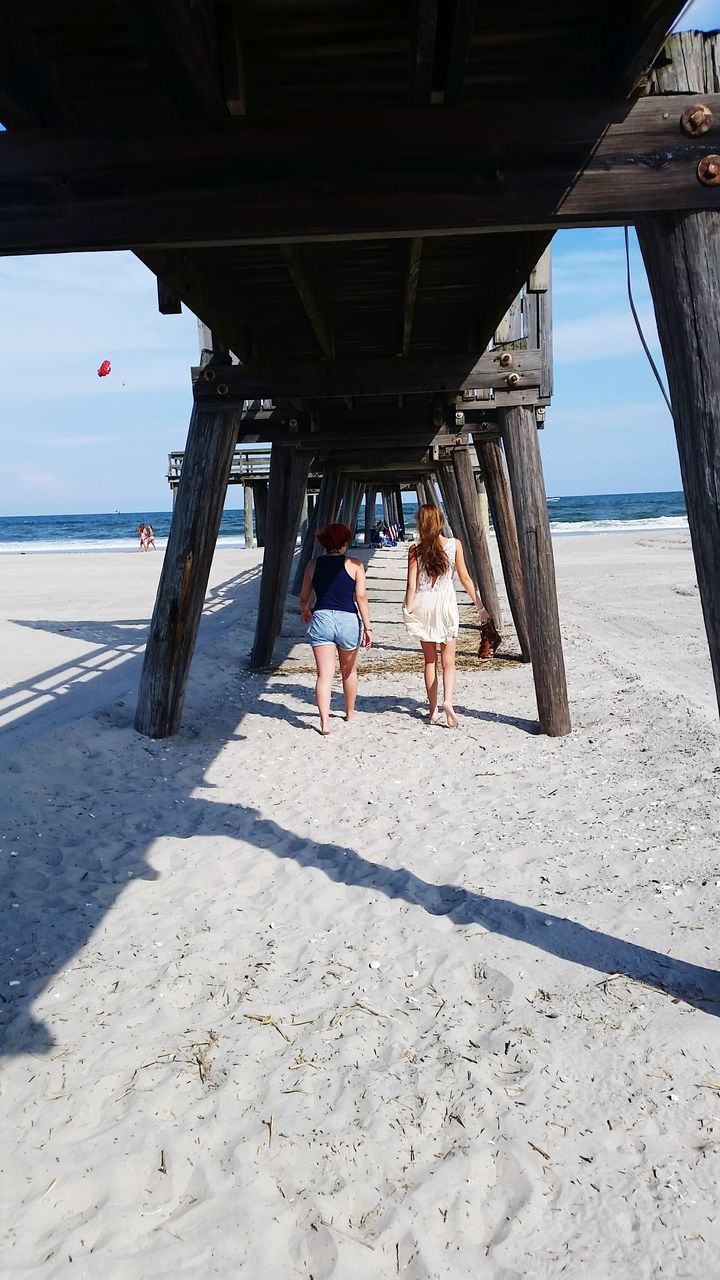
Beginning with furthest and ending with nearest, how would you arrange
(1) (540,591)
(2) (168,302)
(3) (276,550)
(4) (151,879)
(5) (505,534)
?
1. (5) (505,534)
2. (3) (276,550)
3. (1) (540,591)
4. (2) (168,302)
5. (4) (151,879)

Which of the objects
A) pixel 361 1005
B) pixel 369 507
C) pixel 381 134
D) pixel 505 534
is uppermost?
pixel 381 134

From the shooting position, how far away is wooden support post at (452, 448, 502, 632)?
1212cm

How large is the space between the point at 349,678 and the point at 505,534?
3196mm

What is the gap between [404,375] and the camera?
704cm

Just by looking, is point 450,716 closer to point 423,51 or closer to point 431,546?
point 431,546

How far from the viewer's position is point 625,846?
13.9 ft

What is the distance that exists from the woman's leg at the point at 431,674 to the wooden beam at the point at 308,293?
89.4 inches

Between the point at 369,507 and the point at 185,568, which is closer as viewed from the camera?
the point at 185,568

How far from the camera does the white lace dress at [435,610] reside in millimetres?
7102

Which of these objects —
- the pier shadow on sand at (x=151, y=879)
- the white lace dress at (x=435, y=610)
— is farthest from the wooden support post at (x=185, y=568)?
the white lace dress at (x=435, y=610)

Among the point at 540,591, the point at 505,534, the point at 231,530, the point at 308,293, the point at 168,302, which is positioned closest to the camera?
the point at 168,302

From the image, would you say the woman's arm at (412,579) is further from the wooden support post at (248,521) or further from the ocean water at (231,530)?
the ocean water at (231,530)

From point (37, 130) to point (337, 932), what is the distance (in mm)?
2929

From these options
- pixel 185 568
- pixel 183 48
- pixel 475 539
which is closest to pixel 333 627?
pixel 185 568
